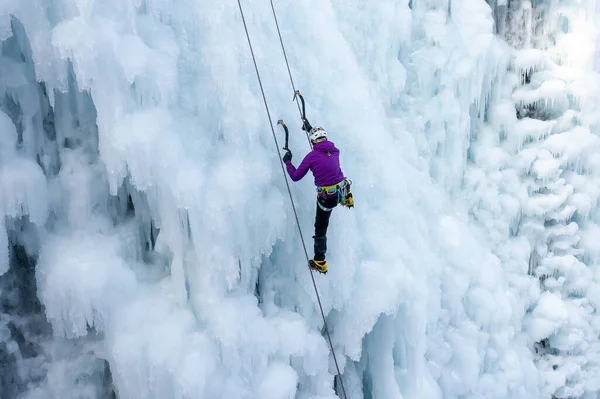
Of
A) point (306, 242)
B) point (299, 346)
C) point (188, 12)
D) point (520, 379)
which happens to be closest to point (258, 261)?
point (306, 242)

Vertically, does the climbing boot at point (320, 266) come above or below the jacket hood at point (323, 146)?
below

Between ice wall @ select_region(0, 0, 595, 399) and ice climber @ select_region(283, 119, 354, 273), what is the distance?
36 centimetres

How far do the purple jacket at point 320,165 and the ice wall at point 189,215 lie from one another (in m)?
0.40

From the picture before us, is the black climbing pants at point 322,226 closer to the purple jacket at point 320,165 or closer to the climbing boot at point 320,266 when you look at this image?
the climbing boot at point 320,266

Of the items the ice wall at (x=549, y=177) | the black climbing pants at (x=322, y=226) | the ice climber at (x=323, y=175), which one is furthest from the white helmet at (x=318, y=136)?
the ice wall at (x=549, y=177)

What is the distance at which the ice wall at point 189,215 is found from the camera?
4.09m

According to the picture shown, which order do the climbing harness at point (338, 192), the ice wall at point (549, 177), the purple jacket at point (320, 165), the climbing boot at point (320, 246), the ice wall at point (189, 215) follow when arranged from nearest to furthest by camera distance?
1. the ice wall at point (189, 215)
2. the purple jacket at point (320, 165)
3. the climbing harness at point (338, 192)
4. the climbing boot at point (320, 246)
5. the ice wall at point (549, 177)

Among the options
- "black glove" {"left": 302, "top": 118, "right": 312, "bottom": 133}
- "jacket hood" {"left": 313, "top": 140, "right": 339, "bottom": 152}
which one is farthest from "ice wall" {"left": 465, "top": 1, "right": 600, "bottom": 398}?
"jacket hood" {"left": 313, "top": 140, "right": 339, "bottom": 152}

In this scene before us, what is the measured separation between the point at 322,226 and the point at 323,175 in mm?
531

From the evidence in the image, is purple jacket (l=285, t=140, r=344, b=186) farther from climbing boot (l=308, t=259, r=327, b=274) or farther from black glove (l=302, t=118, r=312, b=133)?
climbing boot (l=308, t=259, r=327, b=274)

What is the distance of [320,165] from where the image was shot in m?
4.44

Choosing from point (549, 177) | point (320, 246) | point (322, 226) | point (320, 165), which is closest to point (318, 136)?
point (320, 165)

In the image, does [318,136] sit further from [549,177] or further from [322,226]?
[549,177]

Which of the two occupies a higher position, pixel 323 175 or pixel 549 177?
pixel 323 175
